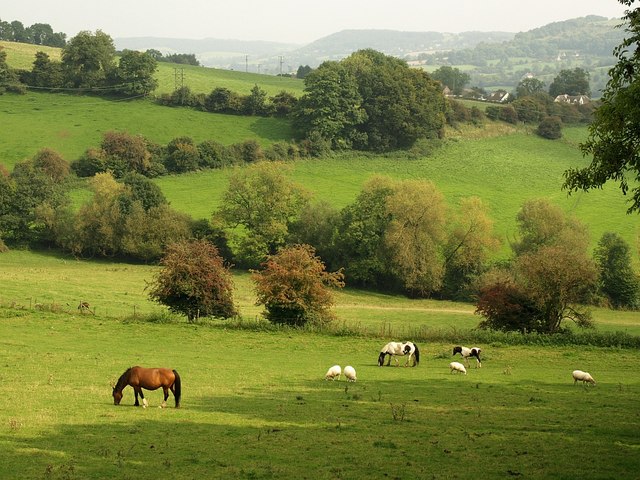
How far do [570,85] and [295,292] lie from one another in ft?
489

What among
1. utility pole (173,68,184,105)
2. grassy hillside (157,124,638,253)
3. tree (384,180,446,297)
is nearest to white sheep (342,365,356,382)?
tree (384,180,446,297)

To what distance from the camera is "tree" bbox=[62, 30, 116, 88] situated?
123688mm

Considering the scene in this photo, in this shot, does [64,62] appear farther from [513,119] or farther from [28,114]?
[513,119]

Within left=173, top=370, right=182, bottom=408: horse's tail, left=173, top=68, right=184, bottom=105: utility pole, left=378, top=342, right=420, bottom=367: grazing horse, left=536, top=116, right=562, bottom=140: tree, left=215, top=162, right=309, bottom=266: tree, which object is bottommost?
left=215, top=162, right=309, bottom=266: tree

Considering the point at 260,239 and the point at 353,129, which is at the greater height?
the point at 353,129

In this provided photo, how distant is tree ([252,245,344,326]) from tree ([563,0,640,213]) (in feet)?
96.3

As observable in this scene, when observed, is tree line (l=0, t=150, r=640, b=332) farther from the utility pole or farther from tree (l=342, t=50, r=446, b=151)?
the utility pole

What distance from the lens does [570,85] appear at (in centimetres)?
18088

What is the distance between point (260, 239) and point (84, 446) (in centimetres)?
6298

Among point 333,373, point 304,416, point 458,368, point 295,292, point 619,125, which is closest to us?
point 619,125

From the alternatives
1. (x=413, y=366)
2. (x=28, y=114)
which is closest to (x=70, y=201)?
(x=28, y=114)

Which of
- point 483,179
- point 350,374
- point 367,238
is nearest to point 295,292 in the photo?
point 350,374

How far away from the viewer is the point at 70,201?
288 ft

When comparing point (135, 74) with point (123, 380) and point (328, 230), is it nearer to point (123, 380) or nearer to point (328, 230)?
point (328, 230)
